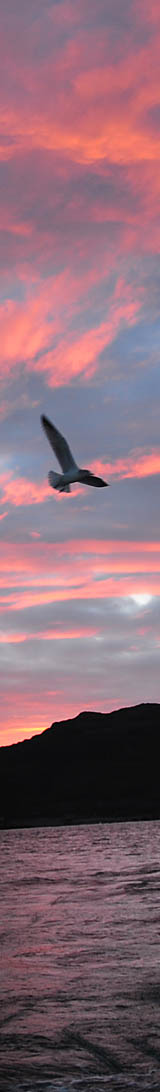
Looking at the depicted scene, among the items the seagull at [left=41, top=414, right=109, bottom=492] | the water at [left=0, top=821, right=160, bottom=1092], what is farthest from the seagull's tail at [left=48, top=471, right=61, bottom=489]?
the water at [left=0, top=821, right=160, bottom=1092]

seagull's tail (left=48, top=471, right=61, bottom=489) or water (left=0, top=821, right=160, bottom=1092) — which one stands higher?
seagull's tail (left=48, top=471, right=61, bottom=489)

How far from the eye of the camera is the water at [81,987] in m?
13.3

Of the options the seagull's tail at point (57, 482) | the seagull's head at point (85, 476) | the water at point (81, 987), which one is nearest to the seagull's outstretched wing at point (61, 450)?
the seagull's tail at point (57, 482)

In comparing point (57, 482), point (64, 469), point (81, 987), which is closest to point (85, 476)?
point (57, 482)

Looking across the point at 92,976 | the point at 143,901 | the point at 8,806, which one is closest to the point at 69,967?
the point at 92,976

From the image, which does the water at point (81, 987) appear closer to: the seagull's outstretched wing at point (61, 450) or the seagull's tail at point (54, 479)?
the seagull's tail at point (54, 479)

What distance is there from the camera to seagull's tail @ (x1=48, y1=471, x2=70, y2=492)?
1888cm

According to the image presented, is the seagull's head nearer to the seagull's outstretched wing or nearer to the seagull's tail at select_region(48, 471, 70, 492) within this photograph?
the seagull's tail at select_region(48, 471, 70, 492)

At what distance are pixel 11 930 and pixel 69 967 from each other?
6.69 metres

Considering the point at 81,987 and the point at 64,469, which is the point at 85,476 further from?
the point at 81,987

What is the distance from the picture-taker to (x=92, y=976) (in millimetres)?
19969

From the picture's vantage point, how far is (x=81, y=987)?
1892 centimetres

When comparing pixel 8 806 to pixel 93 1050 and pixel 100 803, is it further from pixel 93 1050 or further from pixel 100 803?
pixel 93 1050

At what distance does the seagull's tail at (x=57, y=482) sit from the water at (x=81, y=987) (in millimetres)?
8345
